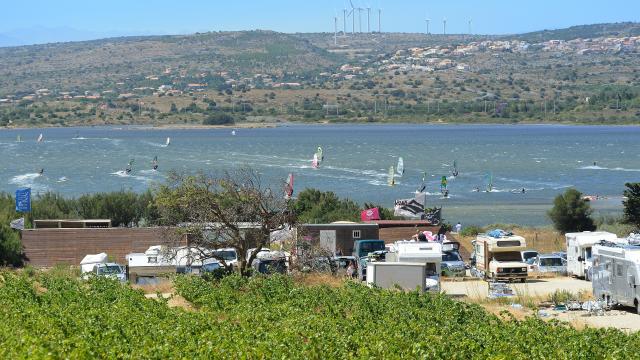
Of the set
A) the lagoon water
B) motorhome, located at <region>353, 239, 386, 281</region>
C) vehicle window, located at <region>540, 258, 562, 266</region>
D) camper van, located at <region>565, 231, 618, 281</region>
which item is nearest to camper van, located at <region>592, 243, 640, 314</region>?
camper van, located at <region>565, 231, 618, 281</region>

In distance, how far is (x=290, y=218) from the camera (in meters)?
29.6

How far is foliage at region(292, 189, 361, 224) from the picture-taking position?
48719 millimetres

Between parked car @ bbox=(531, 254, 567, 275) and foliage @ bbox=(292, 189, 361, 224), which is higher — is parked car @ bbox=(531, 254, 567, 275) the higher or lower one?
the higher one

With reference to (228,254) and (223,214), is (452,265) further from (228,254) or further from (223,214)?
(223,214)

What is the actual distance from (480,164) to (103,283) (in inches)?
3640

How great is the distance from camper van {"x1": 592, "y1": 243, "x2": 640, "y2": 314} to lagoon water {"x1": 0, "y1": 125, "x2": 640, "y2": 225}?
89.8 ft

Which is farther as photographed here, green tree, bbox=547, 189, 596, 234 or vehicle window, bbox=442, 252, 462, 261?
green tree, bbox=547, 189, 596, 234

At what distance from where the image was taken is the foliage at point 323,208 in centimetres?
4872

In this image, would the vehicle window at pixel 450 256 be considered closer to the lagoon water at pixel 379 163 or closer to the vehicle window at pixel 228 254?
the vehicle window at pixel 228 254

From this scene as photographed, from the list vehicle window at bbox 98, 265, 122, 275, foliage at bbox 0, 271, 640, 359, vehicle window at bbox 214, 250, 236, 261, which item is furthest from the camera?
vehicle window at bbox 214, 250, 236, 261

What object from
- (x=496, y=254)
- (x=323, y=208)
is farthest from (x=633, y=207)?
(x=496, y=254)

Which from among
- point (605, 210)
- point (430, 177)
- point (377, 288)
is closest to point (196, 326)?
point (377, 288)

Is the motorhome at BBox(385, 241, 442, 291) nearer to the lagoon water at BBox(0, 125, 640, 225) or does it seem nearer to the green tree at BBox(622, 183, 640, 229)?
the green tree at BBox(622, 183, 640, 229)

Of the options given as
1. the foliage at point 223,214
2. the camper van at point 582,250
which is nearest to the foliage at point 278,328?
the foliage at point 223,214
